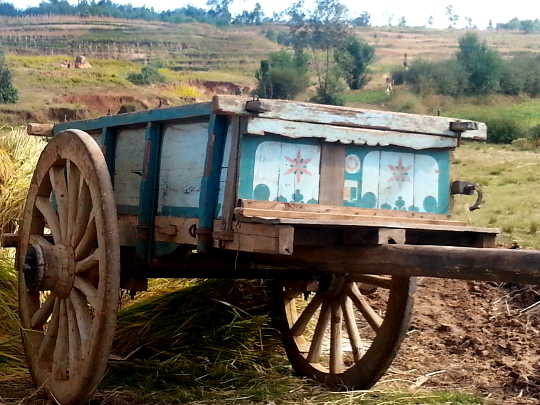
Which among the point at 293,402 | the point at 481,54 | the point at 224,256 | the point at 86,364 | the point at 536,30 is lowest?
the point at 293,402

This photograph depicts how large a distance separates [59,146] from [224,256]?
102 centimetres

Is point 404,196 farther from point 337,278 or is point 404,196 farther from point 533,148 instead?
point 533,148

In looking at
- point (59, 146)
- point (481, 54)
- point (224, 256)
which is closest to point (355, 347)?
point (224, 256)

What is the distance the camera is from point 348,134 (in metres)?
3.38

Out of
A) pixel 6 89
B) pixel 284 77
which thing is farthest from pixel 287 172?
pixel 284 77

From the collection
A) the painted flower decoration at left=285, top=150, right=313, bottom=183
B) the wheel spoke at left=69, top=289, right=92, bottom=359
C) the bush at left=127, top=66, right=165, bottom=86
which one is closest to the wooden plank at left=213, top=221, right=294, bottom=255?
the painted flower decoration at left=285, top=150, right=313, bottom=183

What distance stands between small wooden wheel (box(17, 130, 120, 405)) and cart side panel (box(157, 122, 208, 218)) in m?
0.33

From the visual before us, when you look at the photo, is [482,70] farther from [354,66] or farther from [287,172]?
[287,172]

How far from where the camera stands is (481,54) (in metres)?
28.4

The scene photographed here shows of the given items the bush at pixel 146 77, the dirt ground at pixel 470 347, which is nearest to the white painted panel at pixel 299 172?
the dirt ground at pixel 470 347

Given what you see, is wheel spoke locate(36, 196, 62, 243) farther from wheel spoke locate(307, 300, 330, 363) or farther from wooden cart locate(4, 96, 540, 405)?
wheel spoke locate(307, 300, 330, 363)

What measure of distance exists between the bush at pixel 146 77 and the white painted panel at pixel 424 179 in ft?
82.5

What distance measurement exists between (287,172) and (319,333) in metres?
1.57

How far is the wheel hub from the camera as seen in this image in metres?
3.70
